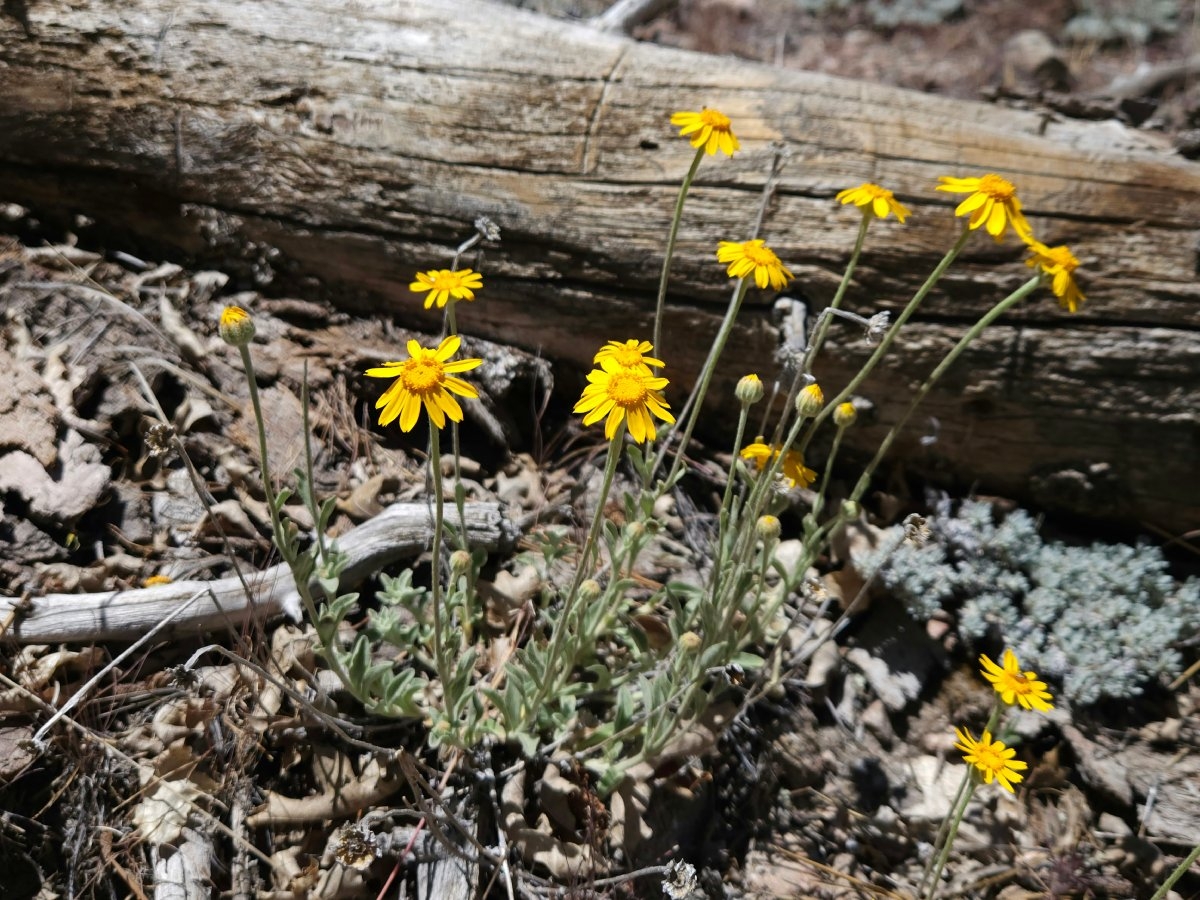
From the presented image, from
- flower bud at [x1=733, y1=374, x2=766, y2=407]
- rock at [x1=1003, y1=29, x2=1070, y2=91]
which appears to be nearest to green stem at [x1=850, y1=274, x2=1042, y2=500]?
flower bud at [x1=733, y1=374, x2=766, y2=407]

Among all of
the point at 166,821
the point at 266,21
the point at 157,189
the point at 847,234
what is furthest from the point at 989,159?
the point at 166,821

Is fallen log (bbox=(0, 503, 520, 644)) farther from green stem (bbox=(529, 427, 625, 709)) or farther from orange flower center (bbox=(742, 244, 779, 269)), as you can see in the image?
orange flower center (bbox=(742, 244, 779, 269))

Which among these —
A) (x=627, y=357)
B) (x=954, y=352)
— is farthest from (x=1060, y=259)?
(x=627, y=357)

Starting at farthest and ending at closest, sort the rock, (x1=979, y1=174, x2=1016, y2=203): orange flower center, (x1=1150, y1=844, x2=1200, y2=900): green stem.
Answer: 1. the rock
2. (x1=979, y1=174, x2=1016, y2=203): orange flower center
3. (x1=1150, y1=844, x2=1200, y2=900): green stem

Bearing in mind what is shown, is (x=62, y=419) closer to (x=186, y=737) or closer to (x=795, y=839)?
(x=186, y=737)

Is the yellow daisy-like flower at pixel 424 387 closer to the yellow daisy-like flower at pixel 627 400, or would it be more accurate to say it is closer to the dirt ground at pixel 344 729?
the yellow daisy-like flower at pixel 627 400
